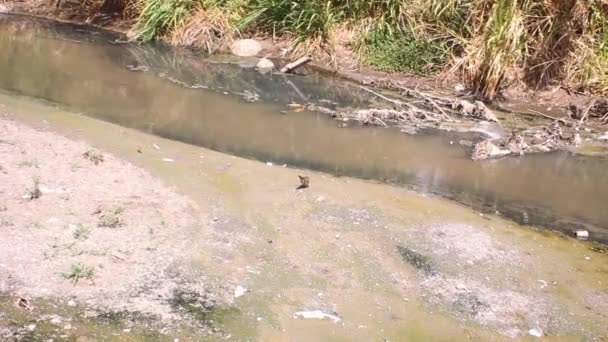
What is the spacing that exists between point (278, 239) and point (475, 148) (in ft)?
9.31

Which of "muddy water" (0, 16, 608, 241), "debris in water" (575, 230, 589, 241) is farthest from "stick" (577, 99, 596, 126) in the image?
"debris in water" (575, 230, 589, 241)

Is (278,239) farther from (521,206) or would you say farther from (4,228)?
(521,206)

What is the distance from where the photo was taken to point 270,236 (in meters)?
4.14

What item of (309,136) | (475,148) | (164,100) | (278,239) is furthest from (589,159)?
(164,100)

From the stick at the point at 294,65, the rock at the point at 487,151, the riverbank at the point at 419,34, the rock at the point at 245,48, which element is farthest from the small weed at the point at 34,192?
the rock at the point at 245,48

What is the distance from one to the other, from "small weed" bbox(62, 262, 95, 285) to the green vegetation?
5552 millimetres

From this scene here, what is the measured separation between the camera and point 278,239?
4.12 metres

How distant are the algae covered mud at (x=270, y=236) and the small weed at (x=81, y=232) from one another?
0.03 ft

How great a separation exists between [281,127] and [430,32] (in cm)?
310

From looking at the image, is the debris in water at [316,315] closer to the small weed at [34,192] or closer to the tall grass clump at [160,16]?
the small weed at [34,192]

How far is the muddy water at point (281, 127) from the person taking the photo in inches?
218

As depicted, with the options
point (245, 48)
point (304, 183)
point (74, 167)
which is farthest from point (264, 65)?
point (74, 167)

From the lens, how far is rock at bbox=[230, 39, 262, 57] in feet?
31.5

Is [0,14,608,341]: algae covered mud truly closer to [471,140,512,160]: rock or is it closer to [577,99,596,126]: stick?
[471,140,512,160]: rock
